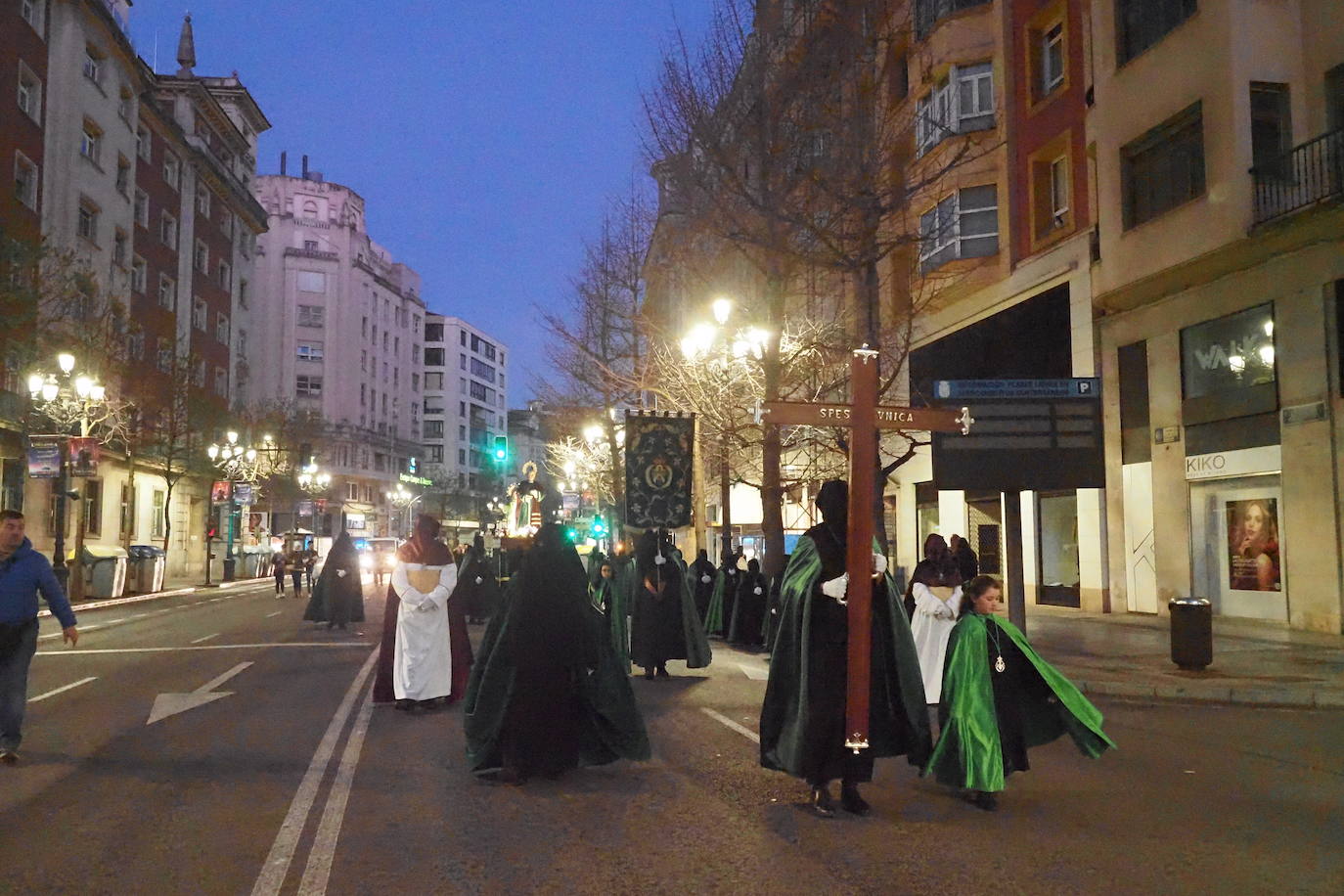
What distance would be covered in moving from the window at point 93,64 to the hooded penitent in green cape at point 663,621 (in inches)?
1437

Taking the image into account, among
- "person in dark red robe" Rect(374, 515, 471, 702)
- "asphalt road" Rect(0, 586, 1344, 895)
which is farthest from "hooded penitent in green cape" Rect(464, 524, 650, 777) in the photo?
"person in dark red robe" Rect(374, 515, 471, 702)

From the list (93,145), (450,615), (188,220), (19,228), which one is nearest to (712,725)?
(450,615)

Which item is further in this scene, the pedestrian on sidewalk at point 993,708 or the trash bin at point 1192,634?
the trash bin at point 1192,634

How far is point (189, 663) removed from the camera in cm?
1449

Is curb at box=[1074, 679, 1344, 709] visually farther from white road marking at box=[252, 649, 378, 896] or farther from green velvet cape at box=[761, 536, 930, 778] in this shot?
white road marking at box=[252, 649, 378, 896]

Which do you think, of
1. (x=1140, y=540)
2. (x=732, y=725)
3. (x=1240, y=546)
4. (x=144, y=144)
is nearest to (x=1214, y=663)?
(x=1240, y=546)

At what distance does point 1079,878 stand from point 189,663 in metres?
12.6

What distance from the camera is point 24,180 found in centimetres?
3547

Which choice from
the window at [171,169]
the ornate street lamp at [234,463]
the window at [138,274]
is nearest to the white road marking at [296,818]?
the ornate street lamp at [234,463]

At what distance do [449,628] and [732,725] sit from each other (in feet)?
9.86

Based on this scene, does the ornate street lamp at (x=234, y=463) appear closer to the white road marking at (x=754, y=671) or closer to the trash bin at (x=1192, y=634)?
the white road marking at (x=754, y=671)

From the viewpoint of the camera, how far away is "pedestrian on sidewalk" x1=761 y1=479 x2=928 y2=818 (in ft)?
20.2

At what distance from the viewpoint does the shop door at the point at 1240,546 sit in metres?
18.3

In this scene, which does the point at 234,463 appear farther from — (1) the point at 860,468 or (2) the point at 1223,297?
(1) the point at 860,468
